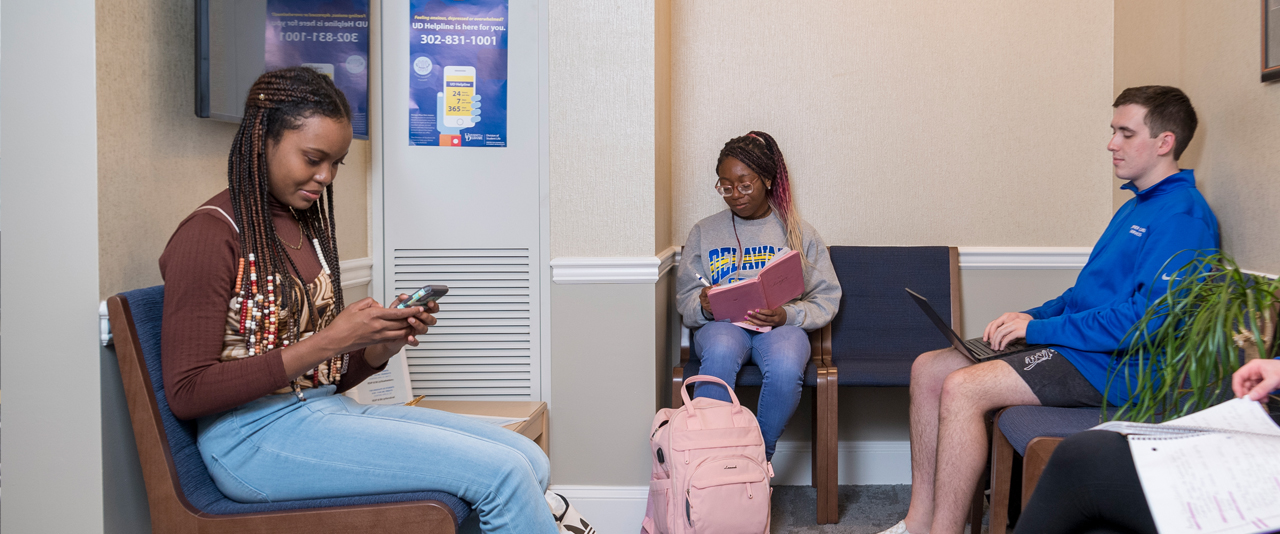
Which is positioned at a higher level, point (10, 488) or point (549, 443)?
point (10, 488)

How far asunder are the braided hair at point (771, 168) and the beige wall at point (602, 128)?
0.44 m

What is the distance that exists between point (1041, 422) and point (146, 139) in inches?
80.5

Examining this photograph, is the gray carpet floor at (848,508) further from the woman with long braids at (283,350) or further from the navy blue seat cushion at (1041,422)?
the woman with long braids at (283,350)

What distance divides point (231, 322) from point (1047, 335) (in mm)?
1915

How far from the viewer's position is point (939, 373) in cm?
246

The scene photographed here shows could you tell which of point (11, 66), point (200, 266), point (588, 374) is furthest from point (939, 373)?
point (11, 66)

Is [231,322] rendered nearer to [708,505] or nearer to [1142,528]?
[708,505]

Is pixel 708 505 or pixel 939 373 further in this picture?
pixel 939 373

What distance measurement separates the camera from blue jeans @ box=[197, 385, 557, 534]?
59.7 inches

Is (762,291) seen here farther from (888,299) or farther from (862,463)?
(862,463)

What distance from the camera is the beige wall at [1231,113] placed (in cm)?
221

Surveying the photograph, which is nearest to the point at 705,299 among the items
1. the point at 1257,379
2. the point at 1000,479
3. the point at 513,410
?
the point at 513,410

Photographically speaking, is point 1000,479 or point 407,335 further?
point 1000,479

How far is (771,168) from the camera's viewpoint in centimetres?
301
